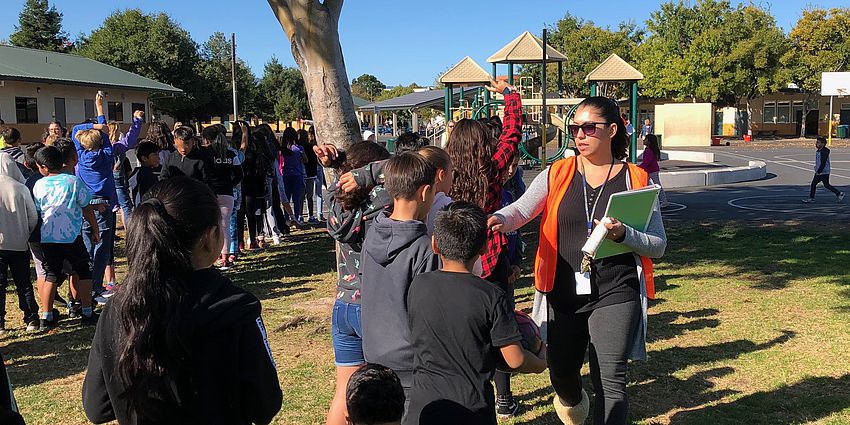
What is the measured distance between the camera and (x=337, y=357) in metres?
3.58

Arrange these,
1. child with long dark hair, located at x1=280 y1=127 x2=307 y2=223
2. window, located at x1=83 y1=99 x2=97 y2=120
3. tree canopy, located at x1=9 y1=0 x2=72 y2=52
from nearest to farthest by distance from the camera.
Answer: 1. child with long dark hair, located at x1=280 y1=127 x2=307 y2=223
2. window, located at x1=83 y1=99 x2=97 y2=120
3. tree canopy, located at x1=9 y1=0 x2=72 y2=52

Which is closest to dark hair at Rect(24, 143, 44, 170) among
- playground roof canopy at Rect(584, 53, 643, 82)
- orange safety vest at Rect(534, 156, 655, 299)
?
orange safety vest at Rect(534, 156, 655, 299)

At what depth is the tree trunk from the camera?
6.72 m

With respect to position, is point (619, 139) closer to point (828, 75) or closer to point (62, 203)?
point (62, 203)

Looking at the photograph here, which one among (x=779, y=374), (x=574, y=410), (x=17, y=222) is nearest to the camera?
(x=574, y=410)

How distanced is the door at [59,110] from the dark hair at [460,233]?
1466 inches

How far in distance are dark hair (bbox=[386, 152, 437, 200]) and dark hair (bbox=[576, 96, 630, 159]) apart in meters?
1.02

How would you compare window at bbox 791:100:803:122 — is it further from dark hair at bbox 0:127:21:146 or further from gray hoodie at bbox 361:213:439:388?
gray hoodie at bbox 361:213:439:388

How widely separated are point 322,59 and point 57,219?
274cm

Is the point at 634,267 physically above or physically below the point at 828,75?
below

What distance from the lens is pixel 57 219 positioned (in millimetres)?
6312

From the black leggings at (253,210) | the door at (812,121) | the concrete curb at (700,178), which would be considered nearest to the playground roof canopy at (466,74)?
the concrete curb at (700,178)

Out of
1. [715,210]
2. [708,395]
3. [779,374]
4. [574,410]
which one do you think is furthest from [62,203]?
[715,210]

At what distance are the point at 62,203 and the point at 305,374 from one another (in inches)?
109
